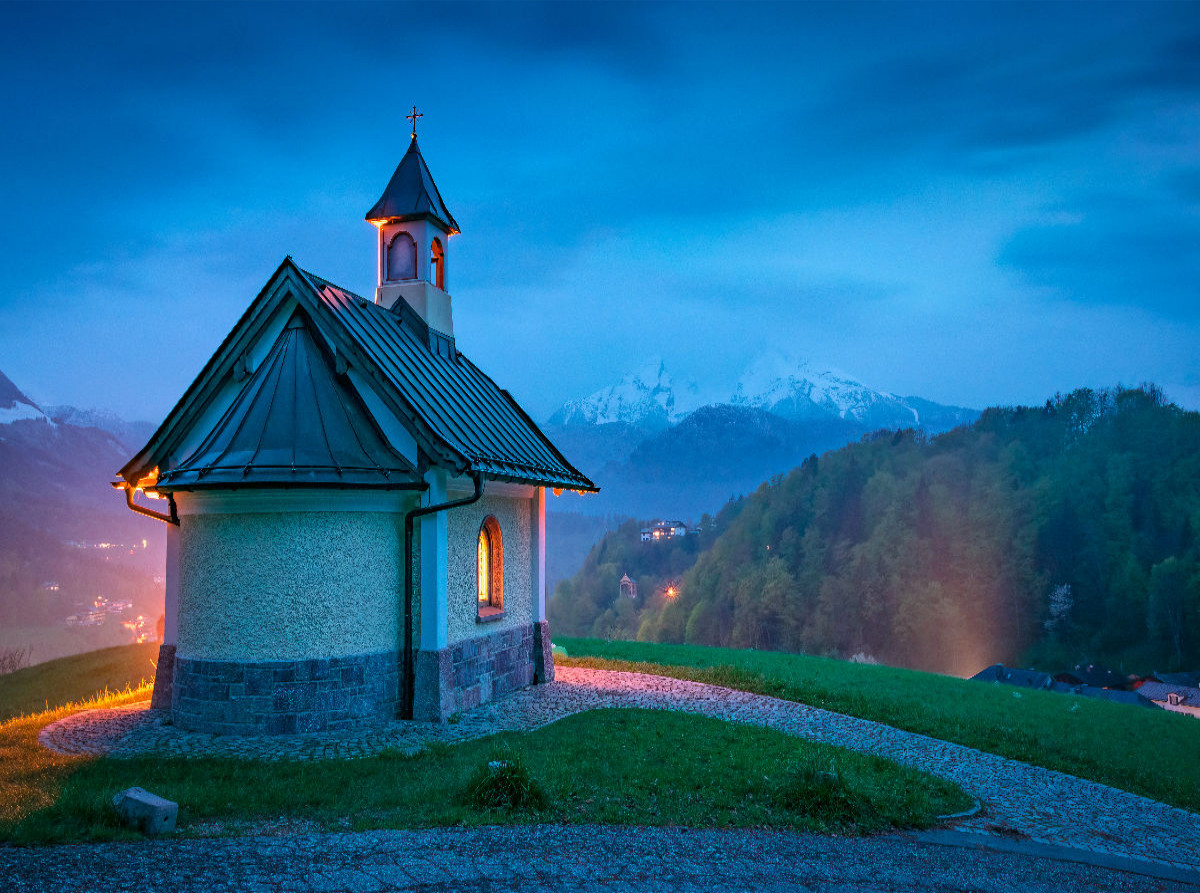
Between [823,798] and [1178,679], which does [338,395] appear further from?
[1178,679]

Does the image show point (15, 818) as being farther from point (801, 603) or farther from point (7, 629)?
point (801, 603)

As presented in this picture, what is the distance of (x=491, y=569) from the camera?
14.6m

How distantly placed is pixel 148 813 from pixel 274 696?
4526mm

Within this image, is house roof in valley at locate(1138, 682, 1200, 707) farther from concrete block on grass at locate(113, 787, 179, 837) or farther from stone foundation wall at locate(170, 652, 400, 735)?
concrete block on grass at locate(113, 787, 179, 837)

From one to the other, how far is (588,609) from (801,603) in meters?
28.4

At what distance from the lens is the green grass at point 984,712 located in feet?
38.4

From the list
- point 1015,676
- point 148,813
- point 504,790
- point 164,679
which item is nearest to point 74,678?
point 164,679

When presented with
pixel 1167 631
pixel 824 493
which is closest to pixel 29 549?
pixel 824 493

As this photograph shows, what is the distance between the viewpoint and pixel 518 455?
15.0 metres

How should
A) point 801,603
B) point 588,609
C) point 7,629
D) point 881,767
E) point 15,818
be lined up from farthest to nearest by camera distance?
point 588,609 < point 801,603 < point 7,629 < point 881,767 < point 15,818

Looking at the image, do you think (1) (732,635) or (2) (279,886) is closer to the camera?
(2) (279,886)

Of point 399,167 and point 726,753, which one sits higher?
point 399,167

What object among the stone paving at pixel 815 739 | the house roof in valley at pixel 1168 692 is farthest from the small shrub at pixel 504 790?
the house roof in valley at pixel 1168 692

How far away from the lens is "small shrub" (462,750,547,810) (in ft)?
25.2
